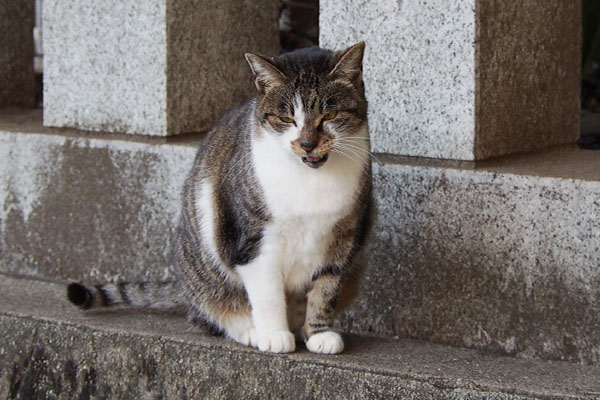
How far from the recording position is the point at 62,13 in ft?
12.6

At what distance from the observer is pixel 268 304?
302cm

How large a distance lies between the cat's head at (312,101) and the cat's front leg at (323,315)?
446 mm

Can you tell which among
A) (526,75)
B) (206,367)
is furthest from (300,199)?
(526,75)

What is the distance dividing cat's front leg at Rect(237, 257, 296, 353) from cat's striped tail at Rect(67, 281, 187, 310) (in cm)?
51

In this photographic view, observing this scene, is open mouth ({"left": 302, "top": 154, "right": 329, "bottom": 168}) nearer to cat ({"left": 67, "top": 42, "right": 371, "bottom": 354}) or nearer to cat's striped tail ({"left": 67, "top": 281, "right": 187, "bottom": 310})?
cat ({"left": 67, "top": 42, "right": 371, "bottom": 354})

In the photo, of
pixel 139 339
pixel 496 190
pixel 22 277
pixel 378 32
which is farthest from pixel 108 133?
pixel 496 190

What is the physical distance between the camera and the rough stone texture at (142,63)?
3.68 m

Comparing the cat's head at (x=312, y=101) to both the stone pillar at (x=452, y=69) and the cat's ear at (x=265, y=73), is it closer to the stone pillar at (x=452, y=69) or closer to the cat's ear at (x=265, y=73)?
the cat's ear at (x=265, y=73)

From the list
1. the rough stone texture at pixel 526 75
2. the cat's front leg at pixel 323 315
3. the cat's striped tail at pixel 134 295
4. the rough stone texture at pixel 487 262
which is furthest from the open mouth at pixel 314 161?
the cat's striped tail at pixel 134 295

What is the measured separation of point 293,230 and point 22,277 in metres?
1.66

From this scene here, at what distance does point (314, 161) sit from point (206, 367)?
2.73ft

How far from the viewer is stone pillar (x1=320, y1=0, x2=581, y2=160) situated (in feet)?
10.4

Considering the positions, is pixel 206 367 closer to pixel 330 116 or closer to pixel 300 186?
pixel 300 186

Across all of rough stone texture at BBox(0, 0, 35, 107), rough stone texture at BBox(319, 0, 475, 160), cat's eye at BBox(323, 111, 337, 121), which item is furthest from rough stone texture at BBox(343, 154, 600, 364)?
rough stone texture at BBox(0, 0, 35, 107)
